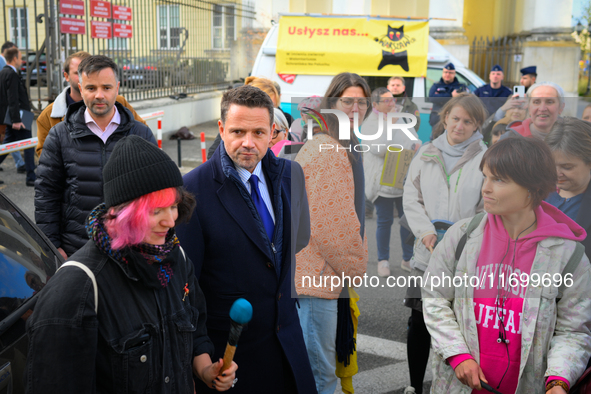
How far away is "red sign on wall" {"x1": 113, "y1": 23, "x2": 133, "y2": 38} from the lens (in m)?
11.7

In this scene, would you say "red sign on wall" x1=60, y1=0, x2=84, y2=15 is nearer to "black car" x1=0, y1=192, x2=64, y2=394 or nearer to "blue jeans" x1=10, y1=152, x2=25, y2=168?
"blue jeans" x1=10, y1=152, x2=25, y2=168

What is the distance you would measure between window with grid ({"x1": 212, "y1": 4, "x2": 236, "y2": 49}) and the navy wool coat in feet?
50.2

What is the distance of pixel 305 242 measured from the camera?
2852 millimetres

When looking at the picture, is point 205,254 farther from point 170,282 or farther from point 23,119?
point 23,119

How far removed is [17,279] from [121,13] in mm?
10720

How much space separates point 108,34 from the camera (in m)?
11.5

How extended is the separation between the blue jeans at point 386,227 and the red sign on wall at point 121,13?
1024 cm

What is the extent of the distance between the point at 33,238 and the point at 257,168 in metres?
1.18

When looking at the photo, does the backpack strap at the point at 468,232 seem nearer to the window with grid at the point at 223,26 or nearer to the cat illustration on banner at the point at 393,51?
the cat illustration on banner at the point at 393,51

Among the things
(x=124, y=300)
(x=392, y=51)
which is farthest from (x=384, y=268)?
(x=392, y=51)

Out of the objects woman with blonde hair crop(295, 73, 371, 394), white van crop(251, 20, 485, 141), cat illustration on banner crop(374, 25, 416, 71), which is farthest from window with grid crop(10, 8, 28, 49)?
woman with blonde hair crop(295, 73, 371, 394)

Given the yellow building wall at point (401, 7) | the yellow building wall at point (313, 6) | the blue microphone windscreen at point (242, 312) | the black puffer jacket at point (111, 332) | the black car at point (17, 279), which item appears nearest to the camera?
the black puffer jacket at point (111, 332)

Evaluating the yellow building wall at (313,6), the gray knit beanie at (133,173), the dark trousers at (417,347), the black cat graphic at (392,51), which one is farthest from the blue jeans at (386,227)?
the yellow building wall at (313,6)

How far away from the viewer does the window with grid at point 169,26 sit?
14.1 m
